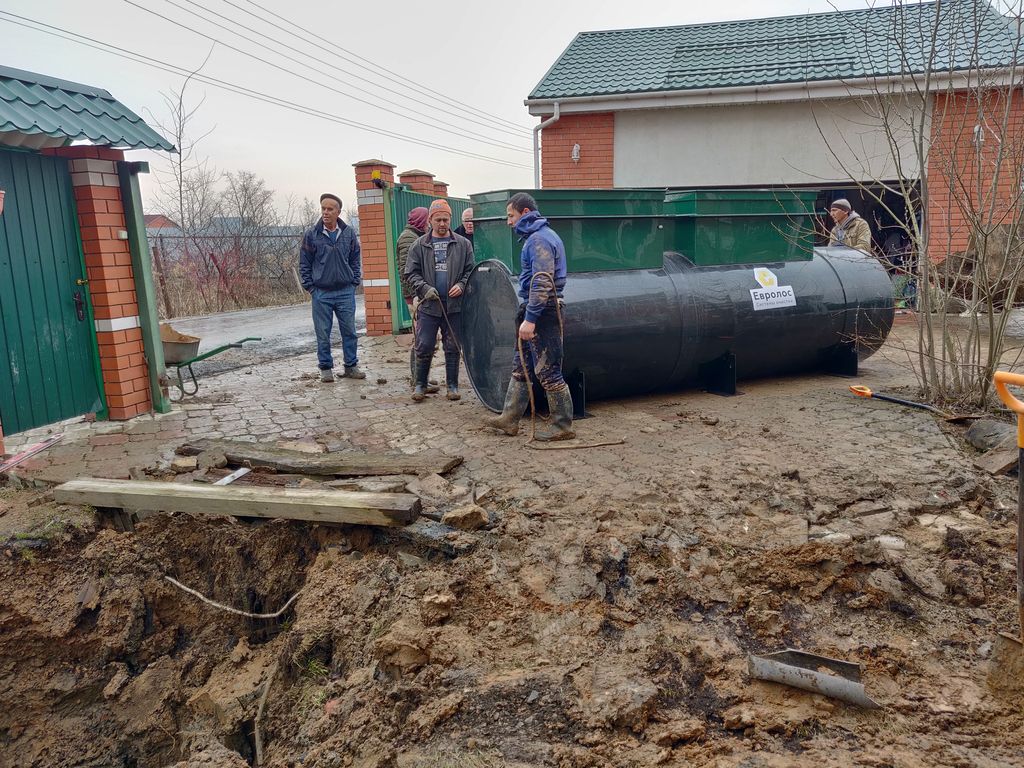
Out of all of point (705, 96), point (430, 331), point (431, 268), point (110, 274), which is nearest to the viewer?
point (110, 274)

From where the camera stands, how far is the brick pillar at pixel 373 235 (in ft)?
38.4

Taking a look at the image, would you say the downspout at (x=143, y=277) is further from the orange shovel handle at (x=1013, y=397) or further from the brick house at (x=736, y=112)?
the brick house at (x=736, y=112)

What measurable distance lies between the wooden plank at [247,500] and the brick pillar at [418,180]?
9.47 m

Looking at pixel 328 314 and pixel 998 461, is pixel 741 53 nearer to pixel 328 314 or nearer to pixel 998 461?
pixel 328 314

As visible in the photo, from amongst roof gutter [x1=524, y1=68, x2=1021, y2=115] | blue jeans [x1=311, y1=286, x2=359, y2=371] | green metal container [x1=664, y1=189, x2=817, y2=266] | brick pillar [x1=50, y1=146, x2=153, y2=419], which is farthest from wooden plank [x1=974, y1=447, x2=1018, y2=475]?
roof gutter [x1=524, y1=68, x2=1021, y2=115]

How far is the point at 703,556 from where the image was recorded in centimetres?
371

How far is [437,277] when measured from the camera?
6980mm

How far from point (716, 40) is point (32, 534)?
1466cm

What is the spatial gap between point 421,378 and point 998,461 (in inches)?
191

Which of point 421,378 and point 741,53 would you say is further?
point 741,53

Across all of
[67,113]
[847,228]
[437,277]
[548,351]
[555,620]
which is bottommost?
[555,620]

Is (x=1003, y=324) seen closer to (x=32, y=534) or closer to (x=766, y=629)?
(x=766, y=629)

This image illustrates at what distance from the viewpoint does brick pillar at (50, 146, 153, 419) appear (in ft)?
20.4

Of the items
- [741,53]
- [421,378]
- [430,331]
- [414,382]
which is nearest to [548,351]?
[430,331]
